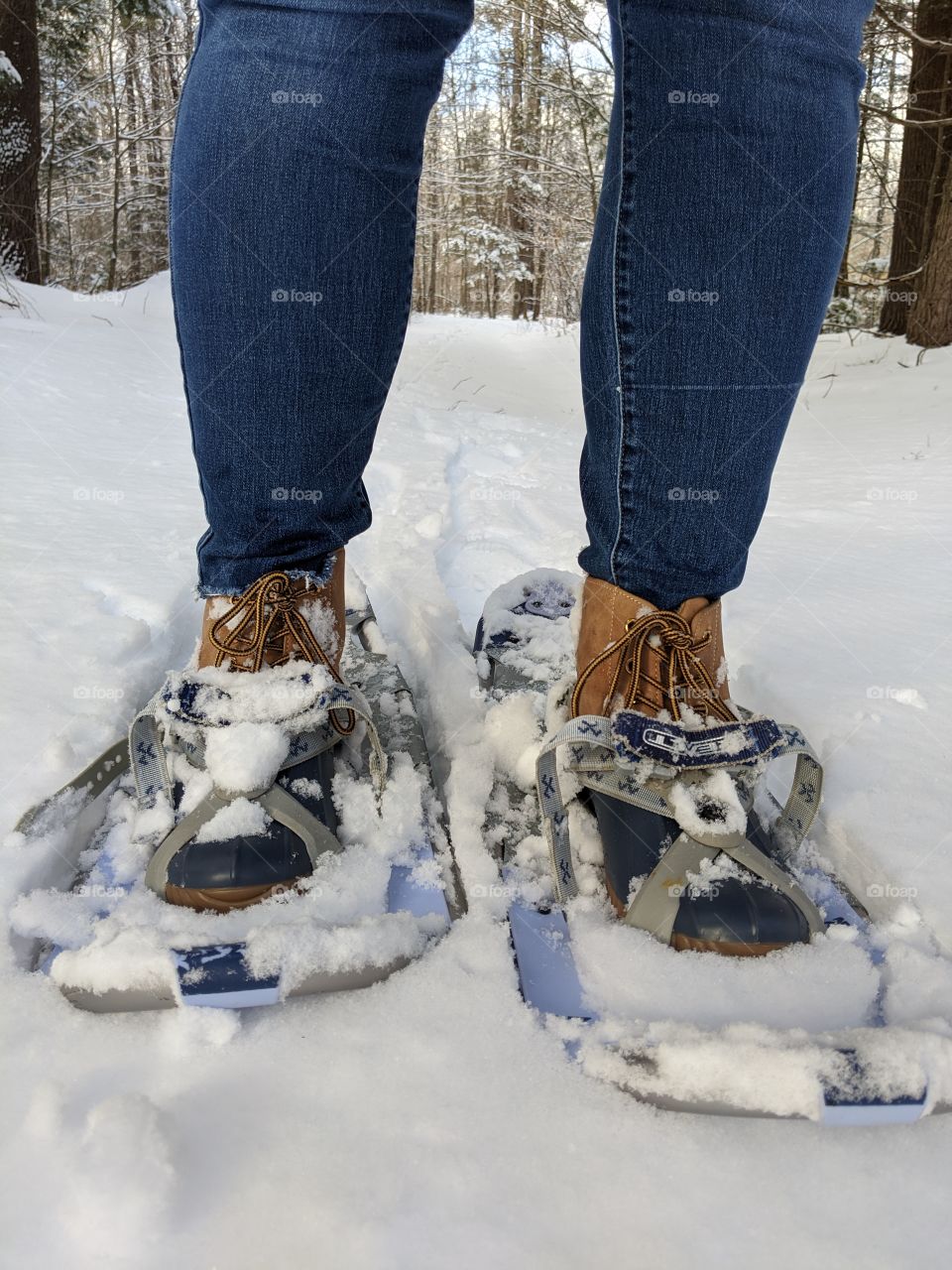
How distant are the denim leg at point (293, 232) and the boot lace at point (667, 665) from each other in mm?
326

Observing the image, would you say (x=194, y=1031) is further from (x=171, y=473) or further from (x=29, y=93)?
(x=29, y=93)

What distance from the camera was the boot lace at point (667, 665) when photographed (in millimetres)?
747

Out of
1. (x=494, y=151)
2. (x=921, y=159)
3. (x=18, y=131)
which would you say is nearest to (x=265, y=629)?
(x=18, y=131)

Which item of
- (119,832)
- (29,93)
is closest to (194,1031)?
(119,832)

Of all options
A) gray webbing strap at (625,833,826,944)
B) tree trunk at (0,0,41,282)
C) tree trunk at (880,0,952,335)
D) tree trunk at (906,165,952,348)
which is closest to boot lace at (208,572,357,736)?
gray webbing strap at (625,833,826,944)

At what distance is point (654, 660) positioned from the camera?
759 millimetres

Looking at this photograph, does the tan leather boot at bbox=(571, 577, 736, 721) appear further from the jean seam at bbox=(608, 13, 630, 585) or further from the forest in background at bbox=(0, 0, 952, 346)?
the forest in background at bbox=(0, 0, 952, 346)

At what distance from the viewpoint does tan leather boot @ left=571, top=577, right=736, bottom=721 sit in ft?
2.46

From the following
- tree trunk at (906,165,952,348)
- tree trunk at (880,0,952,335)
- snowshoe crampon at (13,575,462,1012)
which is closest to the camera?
snowshoe crampon at (13,575,462,1012)

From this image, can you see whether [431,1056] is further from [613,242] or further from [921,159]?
[921,159]

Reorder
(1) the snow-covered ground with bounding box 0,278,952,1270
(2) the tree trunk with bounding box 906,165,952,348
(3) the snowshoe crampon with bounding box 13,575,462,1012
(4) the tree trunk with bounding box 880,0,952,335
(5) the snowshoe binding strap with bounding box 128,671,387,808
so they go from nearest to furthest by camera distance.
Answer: (1) the snow-covered ground with bounding box 0,278,952,1270 → (3) the snowshoe crampon with bounding box 13,575,462,1012 → (5) the snowshoe binding strap with bounding box 128,671,387,808 → (2) the tree trunk with bounding box 906,165,952,348 → (4) the tree trunk with bounding box 880,0,952,335

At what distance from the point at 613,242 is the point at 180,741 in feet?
1.98

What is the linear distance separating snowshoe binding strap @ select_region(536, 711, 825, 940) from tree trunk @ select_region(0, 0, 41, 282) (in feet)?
17.5

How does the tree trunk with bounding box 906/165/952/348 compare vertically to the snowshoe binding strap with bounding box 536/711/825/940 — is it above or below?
above
